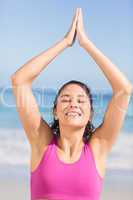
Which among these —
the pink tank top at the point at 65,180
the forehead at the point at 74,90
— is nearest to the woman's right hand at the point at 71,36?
the forehead at the point at 74,90

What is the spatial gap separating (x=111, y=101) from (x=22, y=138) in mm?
301

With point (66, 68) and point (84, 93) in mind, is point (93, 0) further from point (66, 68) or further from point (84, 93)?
point (84, 93)

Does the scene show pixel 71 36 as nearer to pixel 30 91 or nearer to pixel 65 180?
pixel 30 91

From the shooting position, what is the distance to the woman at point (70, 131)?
101 cm

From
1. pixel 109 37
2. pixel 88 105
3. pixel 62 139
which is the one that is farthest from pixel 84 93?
pixel 109 37

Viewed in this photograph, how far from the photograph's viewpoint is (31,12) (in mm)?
1192

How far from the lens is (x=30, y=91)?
1.04m

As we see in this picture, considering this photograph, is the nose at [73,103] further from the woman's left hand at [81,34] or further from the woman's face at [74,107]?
the woman's left hand at [81,34]

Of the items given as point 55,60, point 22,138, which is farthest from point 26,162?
point 55,60

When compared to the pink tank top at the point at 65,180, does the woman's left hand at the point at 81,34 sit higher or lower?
higher

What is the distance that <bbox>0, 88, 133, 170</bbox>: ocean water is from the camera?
115cm

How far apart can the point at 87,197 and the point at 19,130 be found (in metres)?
0.30

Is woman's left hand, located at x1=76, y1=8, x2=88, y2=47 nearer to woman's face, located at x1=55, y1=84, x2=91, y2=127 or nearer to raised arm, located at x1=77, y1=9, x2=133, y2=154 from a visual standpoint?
raised arm, located at x1=77, y1=9, x2=133, y2=154

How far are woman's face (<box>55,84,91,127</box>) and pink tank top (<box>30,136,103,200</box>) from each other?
4.0 inches
